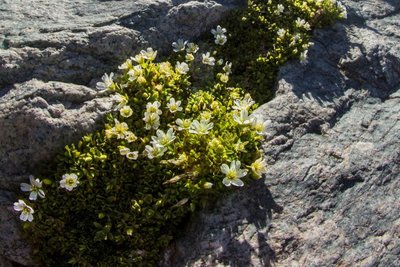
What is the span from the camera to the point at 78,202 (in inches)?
177

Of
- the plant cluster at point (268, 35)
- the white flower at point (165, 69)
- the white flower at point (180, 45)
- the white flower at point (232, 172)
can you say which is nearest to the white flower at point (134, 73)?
the white flower at point (165, 69)

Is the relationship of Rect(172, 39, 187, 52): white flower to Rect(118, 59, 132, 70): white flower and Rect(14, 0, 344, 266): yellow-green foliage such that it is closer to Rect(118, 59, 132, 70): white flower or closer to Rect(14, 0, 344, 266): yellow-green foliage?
Rect(14, 0, 344, 266): yellow-green foliage

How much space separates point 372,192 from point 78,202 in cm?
262

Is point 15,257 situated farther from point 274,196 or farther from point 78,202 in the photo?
point 274,196

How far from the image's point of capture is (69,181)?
434 cm

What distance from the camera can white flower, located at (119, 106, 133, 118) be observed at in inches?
185

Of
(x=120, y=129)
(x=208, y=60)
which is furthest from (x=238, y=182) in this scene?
(x=208, y=60)

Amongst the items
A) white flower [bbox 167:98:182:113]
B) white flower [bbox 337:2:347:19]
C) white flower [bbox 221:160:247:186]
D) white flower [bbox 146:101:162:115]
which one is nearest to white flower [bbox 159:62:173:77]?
white flower [bbox 167:98:182:113]

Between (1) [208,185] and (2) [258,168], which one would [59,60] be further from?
(2) [258,168]

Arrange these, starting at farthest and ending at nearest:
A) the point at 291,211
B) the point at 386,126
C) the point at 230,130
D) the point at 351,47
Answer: the point at 351,47, the point at 386,126, the point at 230,130, the point at 291,211

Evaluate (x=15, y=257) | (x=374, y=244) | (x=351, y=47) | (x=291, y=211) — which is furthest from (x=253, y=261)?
(x=351, y=47)

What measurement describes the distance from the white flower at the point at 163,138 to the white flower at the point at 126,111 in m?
0.38

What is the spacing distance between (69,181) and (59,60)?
137cm

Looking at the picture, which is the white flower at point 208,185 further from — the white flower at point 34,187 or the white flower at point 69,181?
the white flower at point 34,187
